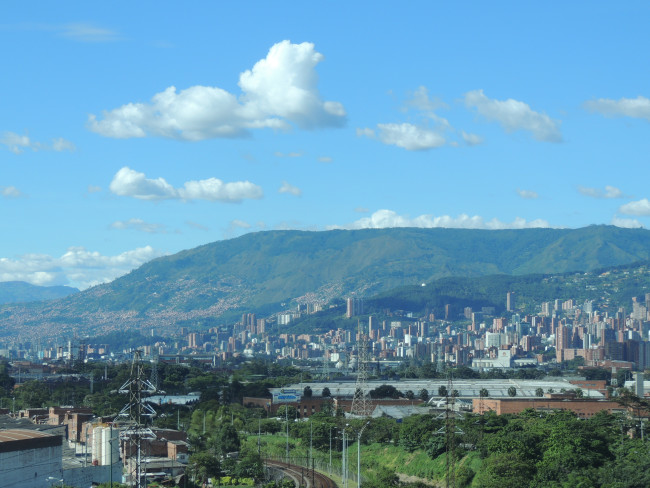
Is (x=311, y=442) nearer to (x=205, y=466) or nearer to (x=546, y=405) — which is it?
(x=205, y=466)

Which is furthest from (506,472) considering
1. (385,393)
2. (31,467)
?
(385,393)

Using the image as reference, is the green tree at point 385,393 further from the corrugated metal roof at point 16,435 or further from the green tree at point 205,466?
the corrugated metal roof at point 16,435

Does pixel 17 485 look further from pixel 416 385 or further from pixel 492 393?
pixel 416 385

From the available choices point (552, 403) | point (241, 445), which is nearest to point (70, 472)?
point (241, 445)

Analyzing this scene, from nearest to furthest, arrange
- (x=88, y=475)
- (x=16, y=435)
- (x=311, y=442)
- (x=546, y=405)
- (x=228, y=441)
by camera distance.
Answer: (x=16, y=435)
(x=88, y=475)
(x=228, y=441)
(x=311, y=442)
(x=546, y=405)

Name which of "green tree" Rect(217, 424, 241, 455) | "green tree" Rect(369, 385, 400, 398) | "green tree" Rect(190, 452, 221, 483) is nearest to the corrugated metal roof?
"green tree" Rect(190, 452, 221, 483)

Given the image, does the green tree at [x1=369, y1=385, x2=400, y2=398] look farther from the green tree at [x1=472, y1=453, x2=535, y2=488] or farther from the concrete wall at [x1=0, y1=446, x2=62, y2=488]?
the concrete wall at [x1=0, y1=446, x2=62, y2=488]

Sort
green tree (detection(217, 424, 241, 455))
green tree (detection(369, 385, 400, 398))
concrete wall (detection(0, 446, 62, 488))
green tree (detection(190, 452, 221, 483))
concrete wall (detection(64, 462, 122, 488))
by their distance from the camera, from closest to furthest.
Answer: concrete wall (detection(0, 446, 62, 488)), concrete wall (detection(64, 462, 122, 488)), green tree (detection(190, 452, 221, 483)), green tree (detection(217, 424, 241, 455)), green tree (detection(369, 385, 400, 398))

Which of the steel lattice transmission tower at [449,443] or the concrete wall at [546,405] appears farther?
the concrete wall at [546,405]

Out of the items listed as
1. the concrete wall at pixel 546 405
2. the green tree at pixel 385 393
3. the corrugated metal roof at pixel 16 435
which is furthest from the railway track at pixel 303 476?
the green tree at pixel 385 393
